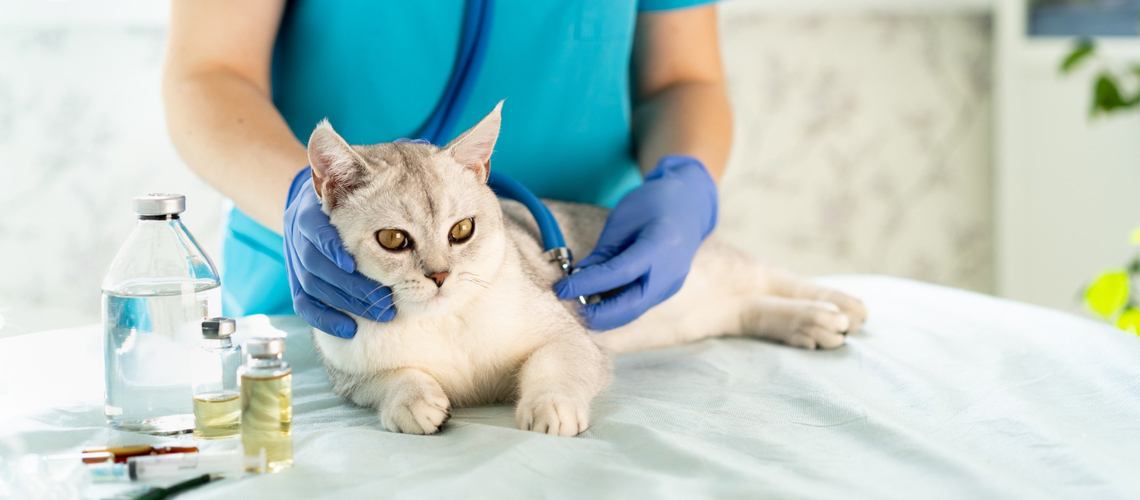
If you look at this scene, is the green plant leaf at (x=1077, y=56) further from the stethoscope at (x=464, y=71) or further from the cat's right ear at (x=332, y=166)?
the cat's right ear at (x=332, y=166)

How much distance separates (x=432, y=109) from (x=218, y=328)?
0.75m

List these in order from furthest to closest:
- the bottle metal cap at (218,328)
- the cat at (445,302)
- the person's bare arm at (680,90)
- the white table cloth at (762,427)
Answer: the person's bare arm at (680,90) → the cat at (445,302) → the bottle metal cap at (218,328) → the white table cloth at (762,427)

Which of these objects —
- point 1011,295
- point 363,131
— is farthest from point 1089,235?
point 363,131

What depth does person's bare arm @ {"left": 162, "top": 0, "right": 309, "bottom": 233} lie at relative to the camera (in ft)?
4.19

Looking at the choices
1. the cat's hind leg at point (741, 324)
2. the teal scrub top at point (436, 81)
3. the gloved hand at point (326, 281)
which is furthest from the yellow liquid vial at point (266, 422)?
the teal scrub top at point (436, 81)

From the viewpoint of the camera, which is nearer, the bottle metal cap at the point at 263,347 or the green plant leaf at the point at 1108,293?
the bottle metal cap at the point at 263,347

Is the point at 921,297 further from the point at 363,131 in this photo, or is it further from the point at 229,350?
the point at 229,350

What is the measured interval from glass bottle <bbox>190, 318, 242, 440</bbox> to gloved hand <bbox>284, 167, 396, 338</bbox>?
0.40 ft

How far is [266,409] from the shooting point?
30.9 inches

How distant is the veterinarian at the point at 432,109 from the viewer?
1.26 meters

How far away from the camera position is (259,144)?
128cm

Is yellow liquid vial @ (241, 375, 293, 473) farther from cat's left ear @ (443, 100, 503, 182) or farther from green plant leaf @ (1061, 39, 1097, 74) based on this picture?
green plant leaf @ (1061, 39, 1097, 74)

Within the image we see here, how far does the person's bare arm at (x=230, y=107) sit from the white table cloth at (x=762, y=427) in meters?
0.24

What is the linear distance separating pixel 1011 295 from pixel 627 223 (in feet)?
8.58
